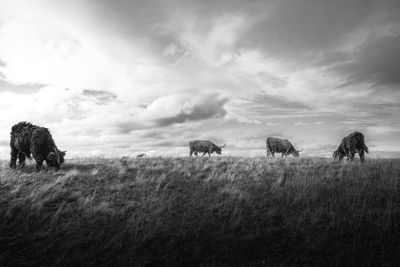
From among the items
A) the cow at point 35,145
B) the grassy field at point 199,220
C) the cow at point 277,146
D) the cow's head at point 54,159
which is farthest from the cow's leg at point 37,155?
the cow at point 277,146

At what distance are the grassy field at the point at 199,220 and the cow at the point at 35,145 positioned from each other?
5.98 feet

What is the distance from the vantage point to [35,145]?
14.2m

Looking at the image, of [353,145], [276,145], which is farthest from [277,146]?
[353,145]

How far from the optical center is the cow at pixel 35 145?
1420cm

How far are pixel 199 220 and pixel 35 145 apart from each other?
10.0 metres

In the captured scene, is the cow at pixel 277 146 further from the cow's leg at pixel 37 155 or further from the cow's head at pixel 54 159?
the cow's leg at pixel 37 155

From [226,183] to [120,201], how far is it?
14.1 feet

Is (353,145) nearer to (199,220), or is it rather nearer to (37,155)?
(199,220)

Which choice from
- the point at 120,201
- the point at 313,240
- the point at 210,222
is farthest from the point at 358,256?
the point at 120,201

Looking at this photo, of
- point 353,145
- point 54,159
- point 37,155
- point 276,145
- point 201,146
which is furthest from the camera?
point 201,146

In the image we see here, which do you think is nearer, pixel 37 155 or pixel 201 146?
pixel 37 155

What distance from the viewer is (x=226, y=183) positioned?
11.9 metres

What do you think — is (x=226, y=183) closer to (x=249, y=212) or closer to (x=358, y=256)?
(x=249, y=212)

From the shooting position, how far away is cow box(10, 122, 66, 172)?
1420cm
